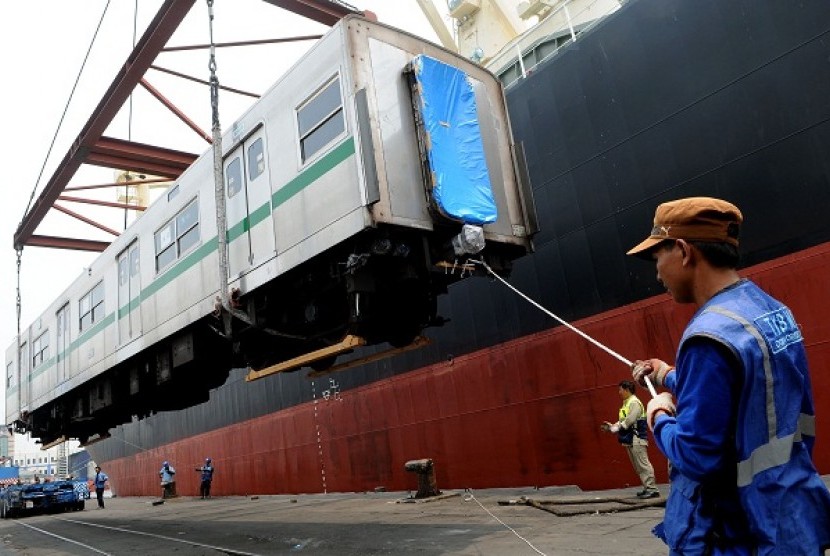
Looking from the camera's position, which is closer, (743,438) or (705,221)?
(743,438)

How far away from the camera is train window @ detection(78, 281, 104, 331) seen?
11.1 metres

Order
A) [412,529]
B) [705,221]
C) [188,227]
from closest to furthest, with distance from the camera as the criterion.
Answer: [705,221] < [412,529] < [188,227]

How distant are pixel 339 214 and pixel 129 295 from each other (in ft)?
19.6

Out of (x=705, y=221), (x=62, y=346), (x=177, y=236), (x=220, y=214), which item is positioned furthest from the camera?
(x=62, y=346)

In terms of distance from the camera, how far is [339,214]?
18.6 feet

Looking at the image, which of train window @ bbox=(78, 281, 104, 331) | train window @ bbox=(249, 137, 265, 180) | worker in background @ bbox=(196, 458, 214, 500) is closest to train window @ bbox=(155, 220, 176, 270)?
train window @ bbox=(249, 137, 265, 180)

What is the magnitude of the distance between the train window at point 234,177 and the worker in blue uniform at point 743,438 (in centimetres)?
658

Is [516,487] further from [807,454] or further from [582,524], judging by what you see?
[807,454]

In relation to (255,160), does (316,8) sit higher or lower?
higher

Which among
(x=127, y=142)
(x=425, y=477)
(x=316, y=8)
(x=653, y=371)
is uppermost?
(x=316, y=8)

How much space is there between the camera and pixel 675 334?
7680 mm

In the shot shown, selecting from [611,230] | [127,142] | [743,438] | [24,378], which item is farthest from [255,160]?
[24,378]

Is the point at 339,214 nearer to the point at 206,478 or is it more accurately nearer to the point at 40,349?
the point at 40,349

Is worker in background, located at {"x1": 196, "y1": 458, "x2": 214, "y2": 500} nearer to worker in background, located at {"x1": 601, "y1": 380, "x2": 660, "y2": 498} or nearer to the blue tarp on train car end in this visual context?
worker in background, located at {"x1": 601, "y1": 380, "x2": 660, "y2": 498}
